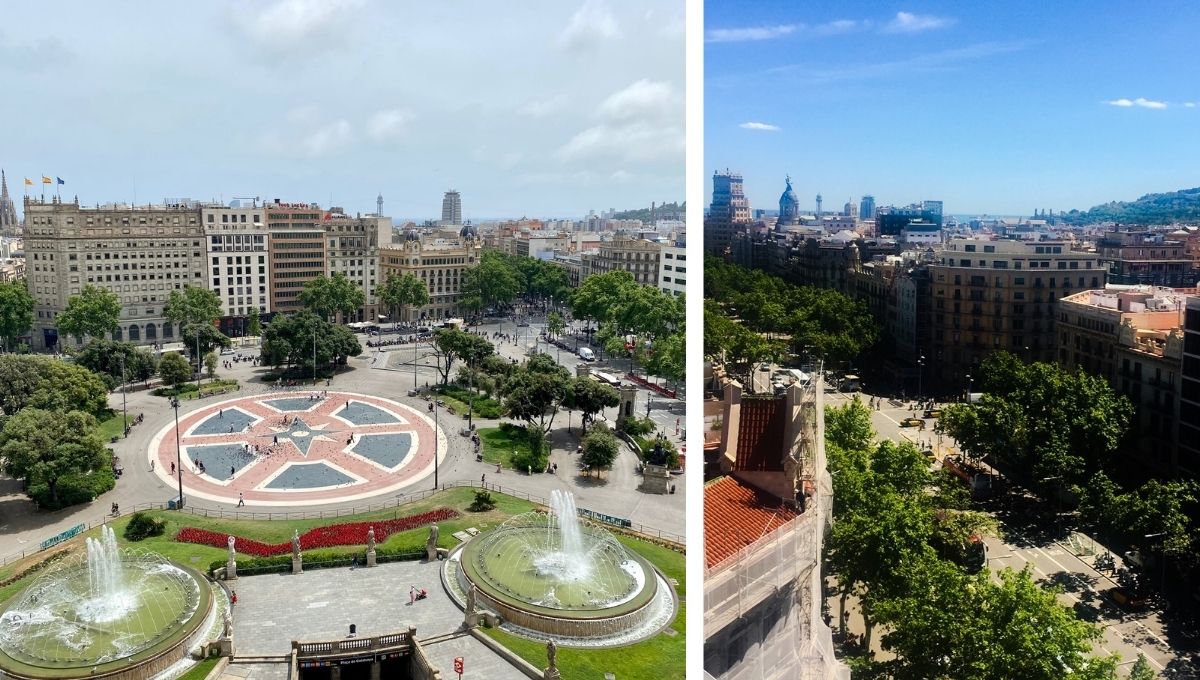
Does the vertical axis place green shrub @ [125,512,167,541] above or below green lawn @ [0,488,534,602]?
above

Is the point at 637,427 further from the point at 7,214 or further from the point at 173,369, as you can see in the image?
the point at 7,214

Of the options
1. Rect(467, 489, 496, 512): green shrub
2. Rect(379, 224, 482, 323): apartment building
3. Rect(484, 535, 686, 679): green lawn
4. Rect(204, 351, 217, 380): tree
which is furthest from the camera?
Rect(379, 224, 482, 323): apartment building

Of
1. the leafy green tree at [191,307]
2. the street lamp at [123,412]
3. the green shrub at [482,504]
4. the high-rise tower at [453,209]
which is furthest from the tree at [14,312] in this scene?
the high-rise tower at [453,209]

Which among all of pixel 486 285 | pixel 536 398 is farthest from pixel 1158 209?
pixel 486 285

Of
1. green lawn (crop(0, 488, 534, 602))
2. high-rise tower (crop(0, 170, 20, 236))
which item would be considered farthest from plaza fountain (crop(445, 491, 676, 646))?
high-rise tower (crop(0, 170, 20, 236))

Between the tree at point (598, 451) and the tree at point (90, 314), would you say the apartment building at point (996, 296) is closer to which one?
the tree at point (598, 451)

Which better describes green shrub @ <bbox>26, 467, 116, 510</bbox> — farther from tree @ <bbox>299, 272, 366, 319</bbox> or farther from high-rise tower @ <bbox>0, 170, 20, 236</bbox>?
high-rise tower @ <bbox>0, 170, 20, 236</bbox>

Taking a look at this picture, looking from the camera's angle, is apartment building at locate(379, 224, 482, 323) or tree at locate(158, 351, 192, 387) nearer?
tree at locate(158, 351, 192, 387)
